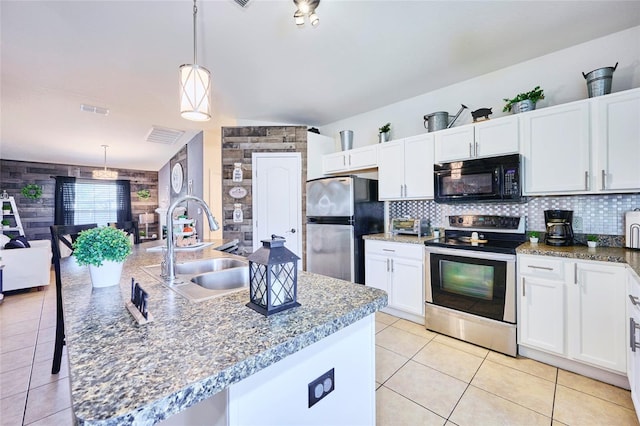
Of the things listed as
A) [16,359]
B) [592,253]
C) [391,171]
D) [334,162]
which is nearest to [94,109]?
[16,359]

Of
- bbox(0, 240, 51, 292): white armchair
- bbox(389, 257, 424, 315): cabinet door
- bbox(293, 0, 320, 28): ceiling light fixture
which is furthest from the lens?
bbox(0, 240, 51, 292): white armchair

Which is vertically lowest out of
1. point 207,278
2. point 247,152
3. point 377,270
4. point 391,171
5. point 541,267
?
point 377,270

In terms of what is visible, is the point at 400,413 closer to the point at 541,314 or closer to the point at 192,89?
the point at 541,314

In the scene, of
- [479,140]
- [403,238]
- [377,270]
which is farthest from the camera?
[377,270]

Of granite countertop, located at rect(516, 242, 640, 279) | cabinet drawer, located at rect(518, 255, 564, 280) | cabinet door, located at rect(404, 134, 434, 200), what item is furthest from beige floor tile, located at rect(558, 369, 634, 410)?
cabinet door, located at rect(404, 134, 434, 200)

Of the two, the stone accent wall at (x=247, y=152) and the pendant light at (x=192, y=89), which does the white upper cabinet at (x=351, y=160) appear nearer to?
the stone accent wall at (x=247, y=152)

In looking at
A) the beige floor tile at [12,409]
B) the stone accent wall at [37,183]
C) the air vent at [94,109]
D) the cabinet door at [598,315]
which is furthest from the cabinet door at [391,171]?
the stone accent wall at [37,183]

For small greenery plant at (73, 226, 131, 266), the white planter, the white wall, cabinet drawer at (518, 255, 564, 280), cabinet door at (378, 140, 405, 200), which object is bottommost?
cabinet drawer at (518, 255, 564, 280)

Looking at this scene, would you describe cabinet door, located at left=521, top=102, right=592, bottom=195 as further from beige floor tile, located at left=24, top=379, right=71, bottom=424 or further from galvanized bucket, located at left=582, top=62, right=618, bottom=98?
beige floor tile, located at left=24, top=379, right=71, bottom=424

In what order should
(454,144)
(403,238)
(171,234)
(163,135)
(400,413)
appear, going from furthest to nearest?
(163,135) < (403,238) < (454,144) < (400,413) < (171,234)

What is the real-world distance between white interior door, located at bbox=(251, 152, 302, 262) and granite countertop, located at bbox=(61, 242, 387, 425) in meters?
2.78

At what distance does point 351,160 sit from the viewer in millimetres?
3691

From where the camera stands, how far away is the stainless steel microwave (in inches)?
93.0

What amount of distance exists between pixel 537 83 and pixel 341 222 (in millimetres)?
2402
